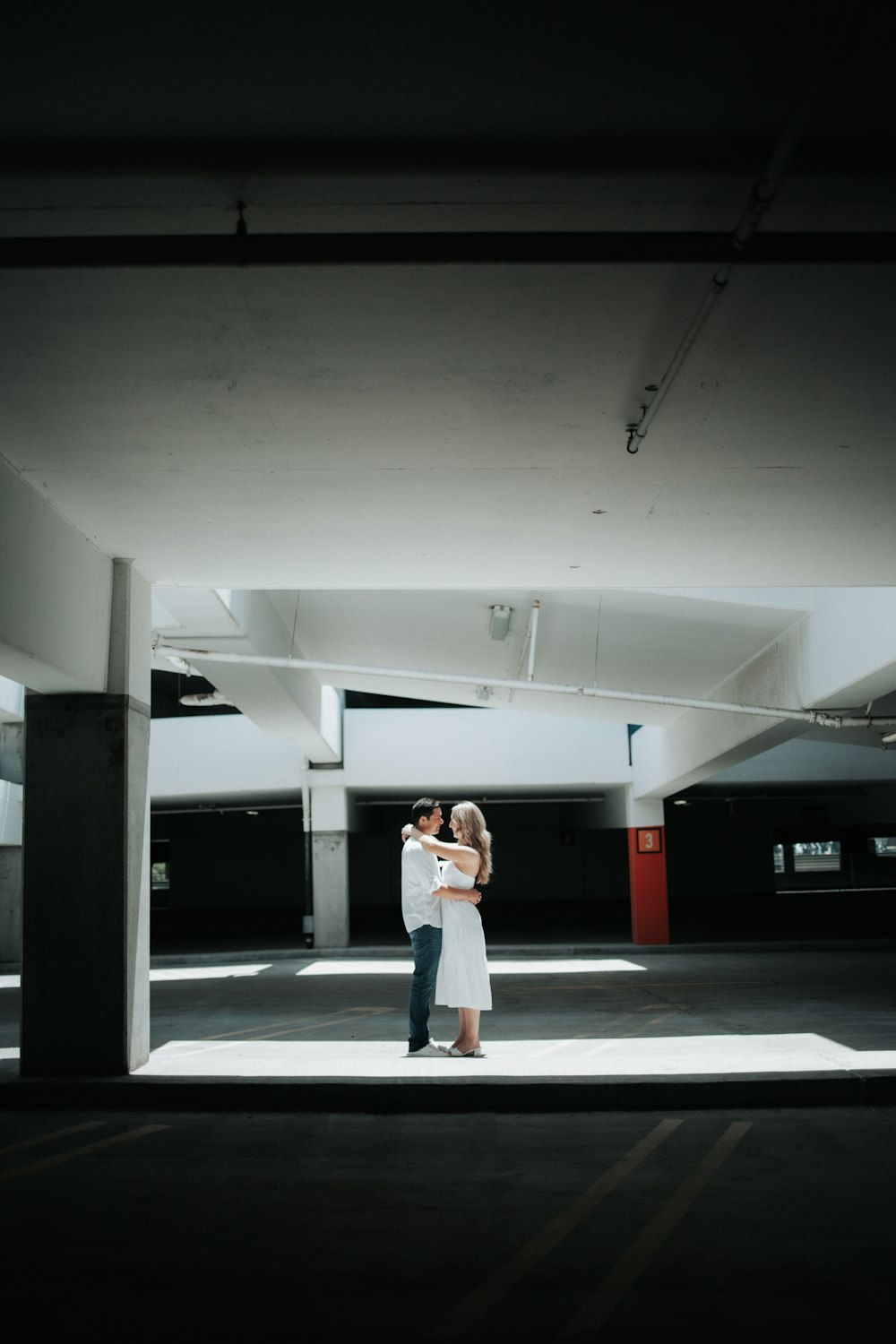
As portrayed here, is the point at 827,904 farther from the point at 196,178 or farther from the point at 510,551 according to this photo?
the point at 196,178

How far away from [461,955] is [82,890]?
2.71 m

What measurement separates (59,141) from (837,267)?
2.92 metres

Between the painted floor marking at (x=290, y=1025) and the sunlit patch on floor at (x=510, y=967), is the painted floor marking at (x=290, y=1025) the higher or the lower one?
the higher one

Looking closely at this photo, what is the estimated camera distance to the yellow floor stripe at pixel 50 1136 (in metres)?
6.05

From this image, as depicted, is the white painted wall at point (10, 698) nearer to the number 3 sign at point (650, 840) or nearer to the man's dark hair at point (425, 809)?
the number 3 sign at point (650, 840)

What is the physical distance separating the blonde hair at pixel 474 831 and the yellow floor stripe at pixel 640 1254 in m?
2.75

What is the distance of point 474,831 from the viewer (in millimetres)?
8172

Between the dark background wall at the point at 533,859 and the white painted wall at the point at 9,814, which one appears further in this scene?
the dark background wall at the point at 533,859

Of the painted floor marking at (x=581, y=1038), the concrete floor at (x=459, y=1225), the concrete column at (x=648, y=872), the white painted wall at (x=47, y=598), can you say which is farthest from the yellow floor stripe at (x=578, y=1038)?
the concrete column at (x=648, y=872)

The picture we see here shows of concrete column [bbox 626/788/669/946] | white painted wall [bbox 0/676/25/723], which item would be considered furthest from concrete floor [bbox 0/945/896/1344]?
concrete column [bbox 626/788/669/946]

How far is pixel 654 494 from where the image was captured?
713 centimetres

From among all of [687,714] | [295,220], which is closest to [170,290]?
[295,220]

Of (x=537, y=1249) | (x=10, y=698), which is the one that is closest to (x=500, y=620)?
(x=537, y=1249)

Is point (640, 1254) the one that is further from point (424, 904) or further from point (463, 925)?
point (424, 904)
